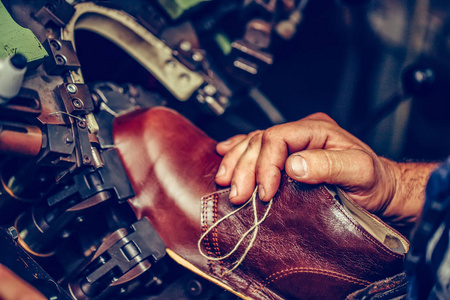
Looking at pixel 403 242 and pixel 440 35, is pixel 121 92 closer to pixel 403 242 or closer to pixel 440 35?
pixel 403 242

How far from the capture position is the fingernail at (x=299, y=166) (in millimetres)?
692

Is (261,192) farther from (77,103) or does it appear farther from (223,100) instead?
(223,100)

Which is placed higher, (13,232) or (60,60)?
(60,60)

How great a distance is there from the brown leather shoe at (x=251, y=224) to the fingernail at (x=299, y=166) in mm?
40

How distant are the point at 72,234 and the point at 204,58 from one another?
0.76 metres

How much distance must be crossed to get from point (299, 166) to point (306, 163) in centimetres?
2

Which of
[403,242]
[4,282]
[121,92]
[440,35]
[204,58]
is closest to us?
[4,282]

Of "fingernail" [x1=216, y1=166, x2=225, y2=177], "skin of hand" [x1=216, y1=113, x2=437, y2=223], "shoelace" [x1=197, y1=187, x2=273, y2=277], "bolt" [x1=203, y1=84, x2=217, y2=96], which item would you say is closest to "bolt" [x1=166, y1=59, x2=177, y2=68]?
"bolt" [x1=203, y1=84, x2=217, y2=96]

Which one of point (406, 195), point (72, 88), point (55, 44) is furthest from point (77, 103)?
point (406, 195)

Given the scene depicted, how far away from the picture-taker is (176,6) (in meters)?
1.20

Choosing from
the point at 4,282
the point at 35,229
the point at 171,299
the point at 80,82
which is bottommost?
the point at 171,299

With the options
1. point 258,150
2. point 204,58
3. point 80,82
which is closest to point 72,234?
point 80,82

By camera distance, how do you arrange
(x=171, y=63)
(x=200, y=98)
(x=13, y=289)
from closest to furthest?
(x=13, y=289) → (x=171, y=63) → (x=200, y=98)

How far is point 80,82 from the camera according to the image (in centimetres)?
83
